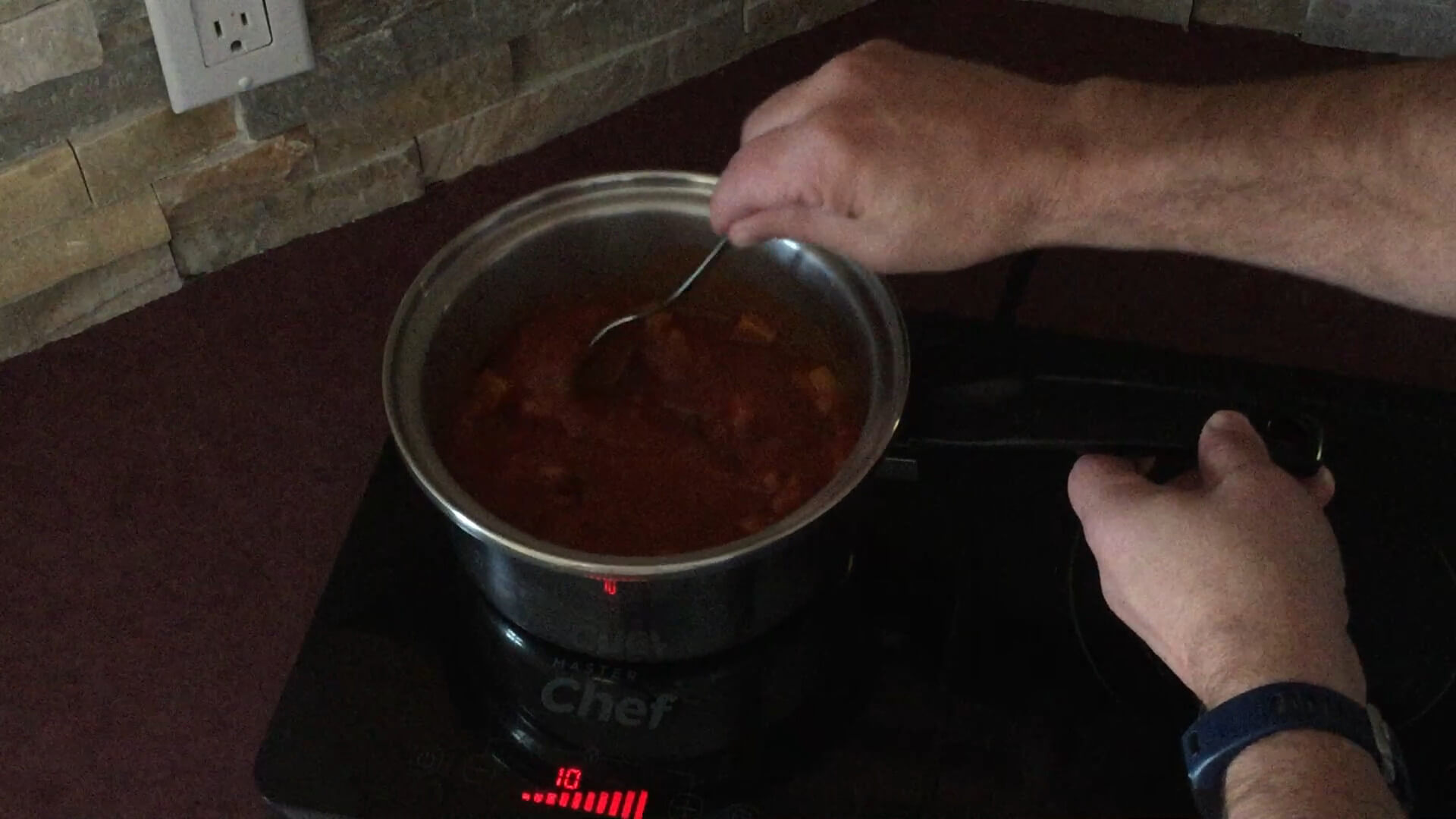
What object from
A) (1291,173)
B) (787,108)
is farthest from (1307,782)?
(787,108)

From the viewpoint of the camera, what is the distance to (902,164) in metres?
0.71

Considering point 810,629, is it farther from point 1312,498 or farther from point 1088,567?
point 1312,498

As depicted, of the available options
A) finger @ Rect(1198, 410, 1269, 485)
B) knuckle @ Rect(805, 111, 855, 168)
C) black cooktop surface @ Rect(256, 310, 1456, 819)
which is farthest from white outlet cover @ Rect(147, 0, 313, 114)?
finger @ Rect(1198, 410, 1269, 485)

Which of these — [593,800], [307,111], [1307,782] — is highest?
[307,111]

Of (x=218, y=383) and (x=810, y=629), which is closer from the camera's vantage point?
(x=810, y=629)

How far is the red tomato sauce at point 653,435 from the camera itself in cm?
78

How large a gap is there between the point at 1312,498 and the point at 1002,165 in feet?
0.80

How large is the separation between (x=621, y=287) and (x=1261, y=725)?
462 mm

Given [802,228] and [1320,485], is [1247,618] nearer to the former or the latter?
[1320,485]

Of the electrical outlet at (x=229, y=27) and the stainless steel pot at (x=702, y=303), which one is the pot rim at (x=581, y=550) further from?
the electrical outlet at (x=229, y=27)

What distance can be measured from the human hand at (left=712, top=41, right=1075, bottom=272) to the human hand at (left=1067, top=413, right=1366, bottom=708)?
0.49ft

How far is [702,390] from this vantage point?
0.85 m

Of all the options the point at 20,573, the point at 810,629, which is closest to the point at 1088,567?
the point at 810,629

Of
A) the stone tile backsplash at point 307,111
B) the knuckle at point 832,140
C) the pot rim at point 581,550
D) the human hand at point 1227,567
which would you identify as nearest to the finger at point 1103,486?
the human hand at point 1227,567
